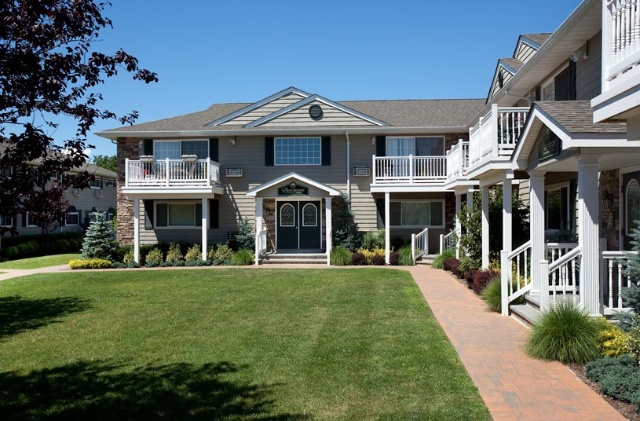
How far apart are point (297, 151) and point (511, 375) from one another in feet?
59.4

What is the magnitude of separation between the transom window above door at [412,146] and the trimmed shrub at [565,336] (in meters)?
16.4

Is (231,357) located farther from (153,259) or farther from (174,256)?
(153,259)

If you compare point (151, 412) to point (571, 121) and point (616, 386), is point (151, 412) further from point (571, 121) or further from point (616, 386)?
Result: point (571, 121)

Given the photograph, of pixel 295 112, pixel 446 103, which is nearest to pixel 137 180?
pixel 295 112

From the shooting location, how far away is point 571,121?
8.38 m

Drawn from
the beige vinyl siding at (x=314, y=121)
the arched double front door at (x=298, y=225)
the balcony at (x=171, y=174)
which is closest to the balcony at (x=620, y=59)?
the beige vinyl siding at (x=314, y=121)

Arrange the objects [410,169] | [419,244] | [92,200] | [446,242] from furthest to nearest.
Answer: [92,200], [446,242], [419,244], [410,169]

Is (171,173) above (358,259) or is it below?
above

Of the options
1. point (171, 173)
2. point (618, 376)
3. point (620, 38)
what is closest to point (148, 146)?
point (171, 173)

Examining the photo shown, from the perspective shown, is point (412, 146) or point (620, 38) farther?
point (412, 146)

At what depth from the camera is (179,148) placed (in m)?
24.7

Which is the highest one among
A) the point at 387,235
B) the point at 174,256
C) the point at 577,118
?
the point at 577,118

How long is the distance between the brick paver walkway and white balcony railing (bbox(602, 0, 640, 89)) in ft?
11.0

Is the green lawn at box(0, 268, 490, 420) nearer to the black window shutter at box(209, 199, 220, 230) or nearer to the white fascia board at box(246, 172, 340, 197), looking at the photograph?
the white fascia board at box(246, 172, 340, 197)
